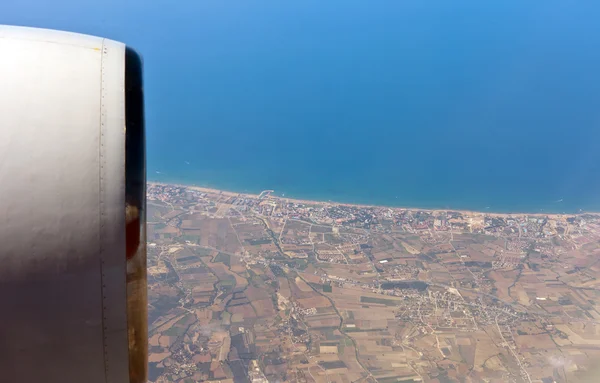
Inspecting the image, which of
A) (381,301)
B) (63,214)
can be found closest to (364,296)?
(381,301)

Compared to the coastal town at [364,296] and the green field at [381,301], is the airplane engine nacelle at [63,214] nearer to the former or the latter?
the coastal town at [364,296]

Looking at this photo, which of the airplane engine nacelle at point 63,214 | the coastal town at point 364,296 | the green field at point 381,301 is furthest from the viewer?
the green field at point 381,301

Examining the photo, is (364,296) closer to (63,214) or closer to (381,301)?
(381,301)

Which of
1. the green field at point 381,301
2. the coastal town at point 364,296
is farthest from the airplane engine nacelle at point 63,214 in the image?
the green field at point 381,301

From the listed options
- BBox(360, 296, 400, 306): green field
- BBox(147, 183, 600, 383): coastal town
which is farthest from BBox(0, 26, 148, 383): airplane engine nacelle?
BBox(360, 296, 400, 306): green field

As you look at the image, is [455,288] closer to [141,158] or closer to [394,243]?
[394,243]

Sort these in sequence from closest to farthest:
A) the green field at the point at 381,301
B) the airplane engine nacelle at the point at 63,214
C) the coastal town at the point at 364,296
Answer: the airplane engine nacelle at the point at 63,214
the coastal town at the point at 364,296
the green field at the point at 381,301

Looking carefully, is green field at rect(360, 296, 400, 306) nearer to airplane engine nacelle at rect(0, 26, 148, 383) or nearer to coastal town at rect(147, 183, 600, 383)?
coastal town at rect(147, 183, 600, 383)
